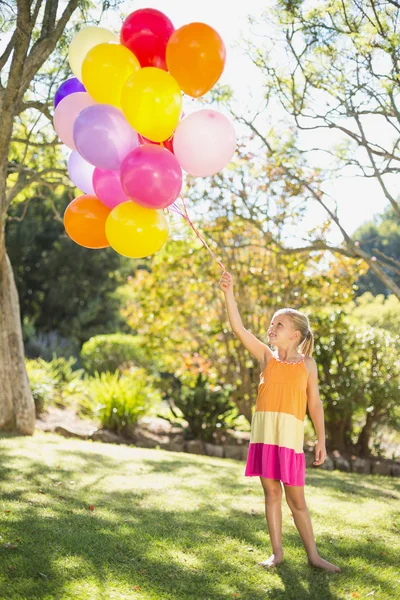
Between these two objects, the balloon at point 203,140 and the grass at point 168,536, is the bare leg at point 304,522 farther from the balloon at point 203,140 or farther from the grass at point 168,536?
the balloon at point 203,140

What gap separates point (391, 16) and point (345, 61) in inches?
27.6

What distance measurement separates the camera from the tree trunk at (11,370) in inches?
281

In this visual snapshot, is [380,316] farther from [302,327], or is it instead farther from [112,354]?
[302,327]

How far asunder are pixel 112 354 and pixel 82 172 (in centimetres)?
991

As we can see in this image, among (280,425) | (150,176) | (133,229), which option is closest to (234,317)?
(280,425)

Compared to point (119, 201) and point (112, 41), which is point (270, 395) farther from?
point (112, 41)

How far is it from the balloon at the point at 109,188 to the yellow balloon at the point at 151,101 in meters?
0.38

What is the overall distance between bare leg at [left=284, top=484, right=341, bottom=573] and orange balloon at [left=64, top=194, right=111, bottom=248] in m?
1.79

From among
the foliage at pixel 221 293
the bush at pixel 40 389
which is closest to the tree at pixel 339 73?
the foliage at pixel 221 293

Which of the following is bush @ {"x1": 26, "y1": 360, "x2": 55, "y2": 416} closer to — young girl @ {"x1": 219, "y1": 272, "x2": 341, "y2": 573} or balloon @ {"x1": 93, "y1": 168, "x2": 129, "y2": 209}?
balloon @ {"x1": 93, "y1": 168, "x2": 129, "y2": 209}

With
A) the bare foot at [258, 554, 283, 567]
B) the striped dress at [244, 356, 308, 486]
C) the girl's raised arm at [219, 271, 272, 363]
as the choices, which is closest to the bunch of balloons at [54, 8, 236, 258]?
the girl's raised arm at [219, 271, 272, 363]

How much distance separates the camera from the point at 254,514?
432 centimetres

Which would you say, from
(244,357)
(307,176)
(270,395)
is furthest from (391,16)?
(244,357)

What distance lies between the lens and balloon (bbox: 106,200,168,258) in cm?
334
